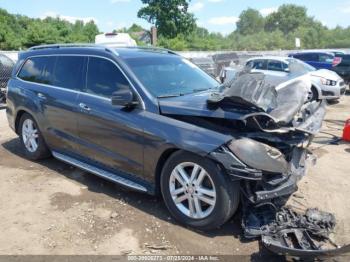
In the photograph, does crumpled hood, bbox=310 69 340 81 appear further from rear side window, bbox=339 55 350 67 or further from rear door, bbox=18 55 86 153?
rear door, bbox=18 55 86 153

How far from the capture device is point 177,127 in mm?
4105

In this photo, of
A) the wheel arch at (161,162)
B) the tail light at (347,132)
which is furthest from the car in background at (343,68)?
the wheel arch at (161,162)

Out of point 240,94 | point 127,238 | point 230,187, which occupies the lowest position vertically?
point 127,238

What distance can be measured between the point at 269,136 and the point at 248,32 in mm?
121037

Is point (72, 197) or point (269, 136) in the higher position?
point (269, 136)

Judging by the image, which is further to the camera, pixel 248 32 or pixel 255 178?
pixel 248 32

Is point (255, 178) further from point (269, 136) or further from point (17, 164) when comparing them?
point (17, 164)

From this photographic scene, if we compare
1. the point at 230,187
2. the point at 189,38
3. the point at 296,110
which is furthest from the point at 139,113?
the point at 189,38

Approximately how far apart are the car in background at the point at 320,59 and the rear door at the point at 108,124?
48.5ft

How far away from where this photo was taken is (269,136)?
3.91 meters

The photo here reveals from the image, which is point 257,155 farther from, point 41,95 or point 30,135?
point 30,135

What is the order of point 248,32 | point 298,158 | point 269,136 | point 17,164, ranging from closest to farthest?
1. point 269,136
2. point 298,158
3. point 17,164
4. point 248,32

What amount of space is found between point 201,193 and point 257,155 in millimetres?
707

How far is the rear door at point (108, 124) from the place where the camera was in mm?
4512
